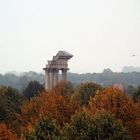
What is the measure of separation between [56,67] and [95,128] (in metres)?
50.8

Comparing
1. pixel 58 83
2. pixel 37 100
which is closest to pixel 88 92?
pixel 58 83

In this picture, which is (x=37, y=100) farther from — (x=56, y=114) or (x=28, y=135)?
(x=28, y=135)

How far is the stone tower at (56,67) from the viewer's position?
384 ft

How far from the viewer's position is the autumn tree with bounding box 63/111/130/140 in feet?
217

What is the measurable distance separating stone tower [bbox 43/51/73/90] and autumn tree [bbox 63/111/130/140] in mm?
48332

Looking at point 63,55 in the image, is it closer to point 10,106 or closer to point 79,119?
point 10,106

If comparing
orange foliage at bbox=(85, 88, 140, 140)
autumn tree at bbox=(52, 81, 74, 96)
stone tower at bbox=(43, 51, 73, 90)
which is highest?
stone tower at bbox=(43, 51, 73, 90)

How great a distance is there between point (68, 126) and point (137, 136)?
11361 mm

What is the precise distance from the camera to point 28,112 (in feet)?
308

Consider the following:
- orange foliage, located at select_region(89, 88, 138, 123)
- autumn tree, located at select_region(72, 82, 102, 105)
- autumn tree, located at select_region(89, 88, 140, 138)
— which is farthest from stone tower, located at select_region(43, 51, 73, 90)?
autumn tree, located at select_region(89, 88, 140, 138)

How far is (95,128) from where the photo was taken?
220ft

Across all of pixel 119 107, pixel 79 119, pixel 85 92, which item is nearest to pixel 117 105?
pixel 119 107

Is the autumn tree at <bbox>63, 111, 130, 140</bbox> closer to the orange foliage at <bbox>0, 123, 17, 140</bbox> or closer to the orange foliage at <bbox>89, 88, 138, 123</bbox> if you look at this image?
the orange foliage at <bbox>89, 88, 138, 123</bbox>

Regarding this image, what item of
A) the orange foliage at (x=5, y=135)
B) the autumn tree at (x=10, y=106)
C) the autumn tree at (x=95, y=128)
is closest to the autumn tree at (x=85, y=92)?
the autumn tree at (x=10, y=106)
